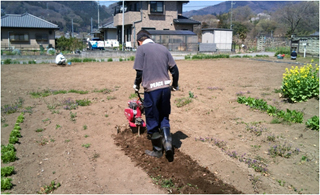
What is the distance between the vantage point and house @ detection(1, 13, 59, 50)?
37.6m

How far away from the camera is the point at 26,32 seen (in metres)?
38.6

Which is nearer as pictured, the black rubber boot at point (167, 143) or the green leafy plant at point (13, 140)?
the black rubber boot at point (167, 143)

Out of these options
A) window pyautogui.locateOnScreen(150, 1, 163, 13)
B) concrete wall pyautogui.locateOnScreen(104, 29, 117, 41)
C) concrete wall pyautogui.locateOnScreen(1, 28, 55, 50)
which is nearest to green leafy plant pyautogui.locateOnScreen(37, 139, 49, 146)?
window pyautogui.locateOnScreen(150, 1, 163, 13)

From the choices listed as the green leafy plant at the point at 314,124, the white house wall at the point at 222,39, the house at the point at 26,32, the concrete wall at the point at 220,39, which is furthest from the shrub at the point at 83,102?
the house at the point at 26,32

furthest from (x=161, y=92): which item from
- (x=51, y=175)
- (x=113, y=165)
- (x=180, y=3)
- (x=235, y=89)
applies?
(x=180, y=3)

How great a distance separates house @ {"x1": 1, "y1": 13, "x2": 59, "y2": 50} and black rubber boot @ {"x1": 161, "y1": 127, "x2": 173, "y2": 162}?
38.2 metres

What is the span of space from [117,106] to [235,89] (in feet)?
13.5

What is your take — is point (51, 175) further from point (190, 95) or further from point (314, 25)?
point (314, 25)

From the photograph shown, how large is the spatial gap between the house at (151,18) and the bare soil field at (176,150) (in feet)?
90.6

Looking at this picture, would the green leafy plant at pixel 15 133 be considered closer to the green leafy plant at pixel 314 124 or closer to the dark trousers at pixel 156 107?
the dark trousers at pixel 156 107

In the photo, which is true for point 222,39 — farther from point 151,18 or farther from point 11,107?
point 11,107

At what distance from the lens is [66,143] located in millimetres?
5340

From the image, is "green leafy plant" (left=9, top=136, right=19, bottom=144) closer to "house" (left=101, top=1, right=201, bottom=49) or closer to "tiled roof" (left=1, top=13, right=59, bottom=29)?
"house" (left=101, top=1, right=201, bottom=49)

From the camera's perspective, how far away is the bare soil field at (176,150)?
3859 mm
